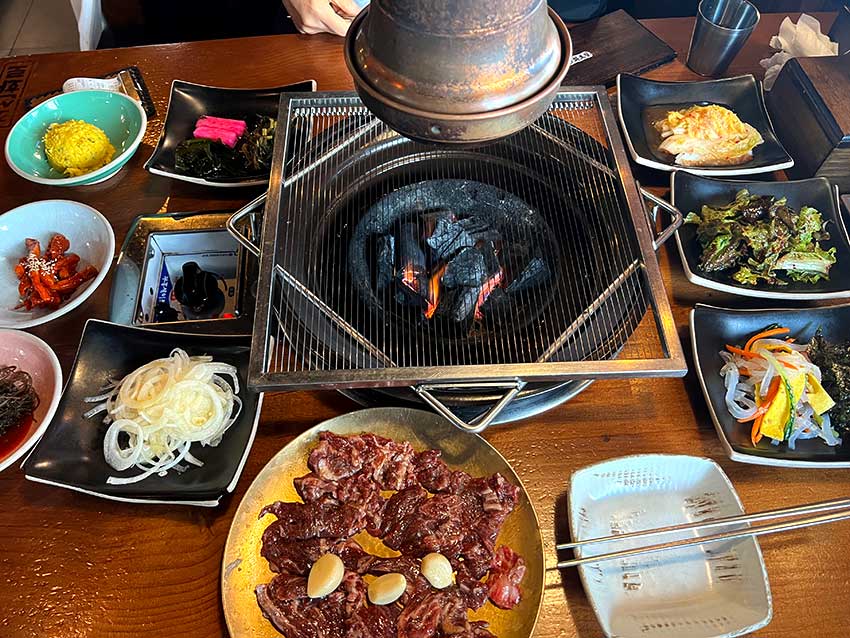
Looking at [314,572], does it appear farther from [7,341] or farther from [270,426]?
[7,341]

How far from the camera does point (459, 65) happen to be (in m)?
1.04

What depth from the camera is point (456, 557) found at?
1.87 metres

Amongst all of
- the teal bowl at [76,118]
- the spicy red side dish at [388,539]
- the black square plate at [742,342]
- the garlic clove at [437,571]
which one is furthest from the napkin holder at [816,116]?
the teal bowl at [76,118]

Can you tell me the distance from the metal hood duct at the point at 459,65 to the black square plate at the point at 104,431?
1305mm

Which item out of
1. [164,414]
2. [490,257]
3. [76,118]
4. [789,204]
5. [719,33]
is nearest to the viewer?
[164,414]

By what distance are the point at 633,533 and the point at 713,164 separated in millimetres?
2011

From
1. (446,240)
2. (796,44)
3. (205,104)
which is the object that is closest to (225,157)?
(205,104)

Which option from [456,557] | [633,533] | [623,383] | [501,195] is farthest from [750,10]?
[456,557]

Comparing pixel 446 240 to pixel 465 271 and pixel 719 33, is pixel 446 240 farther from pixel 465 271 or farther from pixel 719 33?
pixel 719 33

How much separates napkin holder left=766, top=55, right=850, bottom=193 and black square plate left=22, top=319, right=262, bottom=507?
9.32 feet

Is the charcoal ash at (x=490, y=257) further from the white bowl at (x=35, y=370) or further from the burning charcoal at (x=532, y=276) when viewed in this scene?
the white bowl at (x=35, y=370)

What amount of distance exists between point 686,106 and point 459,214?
5.55ft

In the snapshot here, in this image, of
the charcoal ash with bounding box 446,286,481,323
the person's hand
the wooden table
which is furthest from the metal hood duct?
the person's hand

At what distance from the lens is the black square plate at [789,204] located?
2434 millimetres
